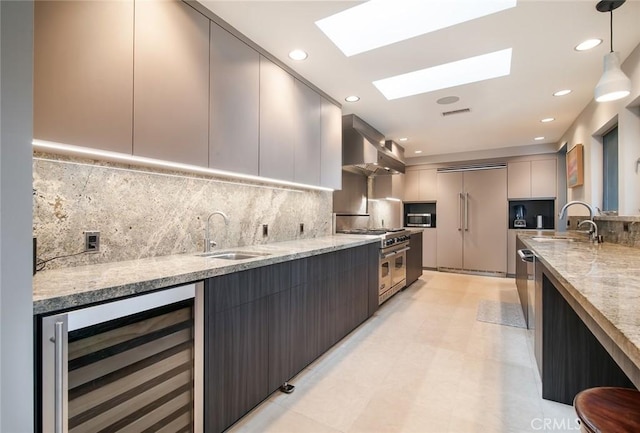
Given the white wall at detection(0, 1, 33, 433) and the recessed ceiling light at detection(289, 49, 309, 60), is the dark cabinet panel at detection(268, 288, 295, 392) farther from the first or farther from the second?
the recessed ceiling light at detection(289, 49, 309, 60)

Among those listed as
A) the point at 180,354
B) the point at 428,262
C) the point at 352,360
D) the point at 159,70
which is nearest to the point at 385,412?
the point at 352,360

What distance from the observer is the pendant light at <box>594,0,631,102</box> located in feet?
5.89

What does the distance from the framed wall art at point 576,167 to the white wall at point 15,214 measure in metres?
5.05

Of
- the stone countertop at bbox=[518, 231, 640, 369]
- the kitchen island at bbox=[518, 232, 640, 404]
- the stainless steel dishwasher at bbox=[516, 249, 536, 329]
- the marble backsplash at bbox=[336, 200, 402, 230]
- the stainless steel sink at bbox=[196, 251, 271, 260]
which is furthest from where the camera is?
the marble backsplash at bbox=[336, 200, 402, 230]

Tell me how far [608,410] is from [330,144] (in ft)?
9.32

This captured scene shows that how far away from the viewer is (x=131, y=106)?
1465 millimetres

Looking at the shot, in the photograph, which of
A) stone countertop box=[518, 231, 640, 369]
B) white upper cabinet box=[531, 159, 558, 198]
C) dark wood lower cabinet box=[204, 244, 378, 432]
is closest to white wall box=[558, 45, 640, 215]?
stone countertop box=[518, 231, 640, 369]

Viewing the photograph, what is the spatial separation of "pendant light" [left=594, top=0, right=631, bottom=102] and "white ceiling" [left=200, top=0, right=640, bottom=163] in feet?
0.24

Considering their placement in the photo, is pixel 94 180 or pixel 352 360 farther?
pixel 352 360

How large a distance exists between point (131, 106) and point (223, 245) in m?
1.14

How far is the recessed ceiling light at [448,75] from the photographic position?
271 cm

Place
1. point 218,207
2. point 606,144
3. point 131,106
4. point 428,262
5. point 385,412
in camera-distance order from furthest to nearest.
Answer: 1. point 428,262
2. point 606,144
3. point 218,207
4. point 385,412
5. point 131,106

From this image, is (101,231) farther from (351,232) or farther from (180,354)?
(351,232)

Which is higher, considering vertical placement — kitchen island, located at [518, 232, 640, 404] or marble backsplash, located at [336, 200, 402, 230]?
marble backsplash, located at [336, 200, 402, 230]
